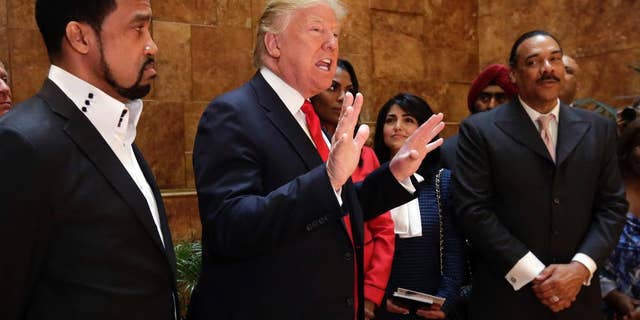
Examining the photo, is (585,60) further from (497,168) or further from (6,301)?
(6,301)

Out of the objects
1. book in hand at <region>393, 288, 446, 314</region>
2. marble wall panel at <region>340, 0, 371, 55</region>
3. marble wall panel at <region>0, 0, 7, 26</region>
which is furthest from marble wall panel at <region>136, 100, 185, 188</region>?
book in hand at <region>393, 288, 446, 314</region>

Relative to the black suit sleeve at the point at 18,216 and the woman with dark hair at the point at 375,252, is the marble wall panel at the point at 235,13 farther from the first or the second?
the black suit sleeve at the point at 18,216

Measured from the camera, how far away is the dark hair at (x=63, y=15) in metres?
1.37

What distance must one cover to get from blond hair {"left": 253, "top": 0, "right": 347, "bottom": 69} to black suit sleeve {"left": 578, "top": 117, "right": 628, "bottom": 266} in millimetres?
1360

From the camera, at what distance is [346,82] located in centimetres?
315

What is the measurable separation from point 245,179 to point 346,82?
1645 millimetres

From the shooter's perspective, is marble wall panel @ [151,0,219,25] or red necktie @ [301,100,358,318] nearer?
red necktie @ [301,100,358,318]

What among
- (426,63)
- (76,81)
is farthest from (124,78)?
(426,63)

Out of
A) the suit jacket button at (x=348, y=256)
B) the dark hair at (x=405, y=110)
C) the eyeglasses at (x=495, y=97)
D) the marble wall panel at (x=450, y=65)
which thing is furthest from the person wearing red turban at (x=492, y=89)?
the marble wall panel at (x=450, y=65)

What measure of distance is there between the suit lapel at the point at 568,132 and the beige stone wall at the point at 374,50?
2.97 m

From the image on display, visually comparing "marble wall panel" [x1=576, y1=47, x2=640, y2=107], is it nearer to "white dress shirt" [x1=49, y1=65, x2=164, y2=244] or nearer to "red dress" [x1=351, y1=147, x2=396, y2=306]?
"red dress" [x1=351, y1=147, x2=396, y2=306]

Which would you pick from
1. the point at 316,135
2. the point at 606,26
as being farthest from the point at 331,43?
the point at 606,26

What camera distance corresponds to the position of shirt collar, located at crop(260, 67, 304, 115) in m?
1.81

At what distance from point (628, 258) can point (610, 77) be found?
10.1 feet
